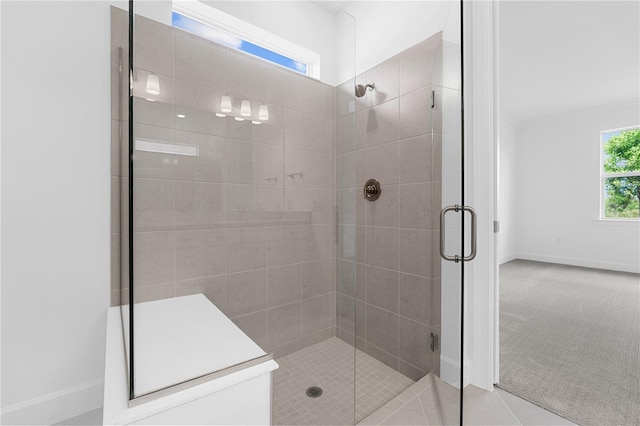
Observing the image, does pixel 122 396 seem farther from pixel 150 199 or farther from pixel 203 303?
pixel 150 199

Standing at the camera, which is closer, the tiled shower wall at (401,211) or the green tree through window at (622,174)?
the tiled shower wall at (401,211)

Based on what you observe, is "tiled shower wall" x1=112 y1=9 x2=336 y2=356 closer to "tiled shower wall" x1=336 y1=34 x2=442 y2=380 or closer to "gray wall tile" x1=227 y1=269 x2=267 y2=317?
"gray wall tile" x1=227 y1=269 x2=267 y2=317

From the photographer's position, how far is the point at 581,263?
5.12m

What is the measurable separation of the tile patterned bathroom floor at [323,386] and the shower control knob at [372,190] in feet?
2.77

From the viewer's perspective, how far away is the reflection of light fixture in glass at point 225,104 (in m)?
0.98

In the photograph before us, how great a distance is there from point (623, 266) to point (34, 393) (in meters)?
7.25

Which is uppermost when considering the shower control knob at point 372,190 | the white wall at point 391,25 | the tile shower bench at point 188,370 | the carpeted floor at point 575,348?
the white wall at point 391,25

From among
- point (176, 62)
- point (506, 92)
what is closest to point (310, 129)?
point (176, 62)

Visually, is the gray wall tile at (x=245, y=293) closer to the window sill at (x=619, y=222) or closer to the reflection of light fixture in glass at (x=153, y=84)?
the reflection of light fixture in glass at (x=153, y=84)

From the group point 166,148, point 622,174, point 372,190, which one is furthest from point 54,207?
point 622,174

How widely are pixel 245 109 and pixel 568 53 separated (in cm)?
414

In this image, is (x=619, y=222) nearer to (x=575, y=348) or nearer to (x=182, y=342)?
(x=575, y=348)

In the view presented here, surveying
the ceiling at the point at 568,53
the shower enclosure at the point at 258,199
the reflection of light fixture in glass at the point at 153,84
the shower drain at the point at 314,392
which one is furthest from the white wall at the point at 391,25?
the shower drain at the point at 314,392

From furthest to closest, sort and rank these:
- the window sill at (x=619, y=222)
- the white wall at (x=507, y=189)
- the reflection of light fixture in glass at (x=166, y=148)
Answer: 1. the white wall at (x=507, y=189)
2. the window sill at (x=619, y=222)
3. the reflection of light fixture in glass at (x=166, y=148)
